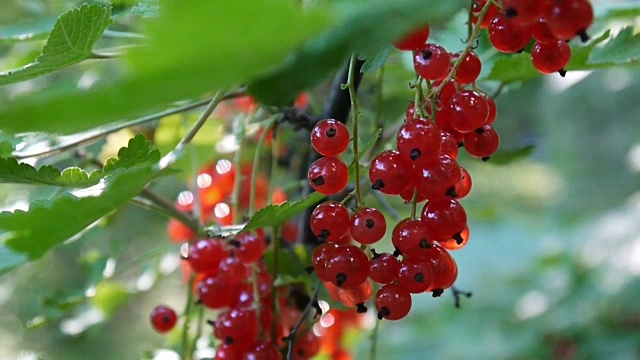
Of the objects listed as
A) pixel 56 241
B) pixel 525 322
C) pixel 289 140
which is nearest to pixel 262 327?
pixel 56 241

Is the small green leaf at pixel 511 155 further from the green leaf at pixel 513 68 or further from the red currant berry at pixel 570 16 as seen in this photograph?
the red currant berry at pixel 570 16

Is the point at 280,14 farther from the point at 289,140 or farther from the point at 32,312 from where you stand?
the point at 32,312

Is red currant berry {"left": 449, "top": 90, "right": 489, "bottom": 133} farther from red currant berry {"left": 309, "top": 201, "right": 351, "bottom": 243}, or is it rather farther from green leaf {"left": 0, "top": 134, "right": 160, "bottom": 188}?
green leaf {"left": 0, "top": 134, "right": 160, "bottom": 188}

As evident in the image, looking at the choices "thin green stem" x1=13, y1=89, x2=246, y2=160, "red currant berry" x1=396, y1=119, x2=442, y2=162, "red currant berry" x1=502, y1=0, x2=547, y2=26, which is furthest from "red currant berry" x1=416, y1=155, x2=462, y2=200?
"thin green stem" x1=13, y1=89, x2=246, y2=160

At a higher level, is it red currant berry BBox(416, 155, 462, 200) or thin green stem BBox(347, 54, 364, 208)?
thin green stem BBox(347, 54, 364, 208)

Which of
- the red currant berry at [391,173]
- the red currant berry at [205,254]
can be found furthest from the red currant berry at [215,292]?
the red currant berry at [391,173]
